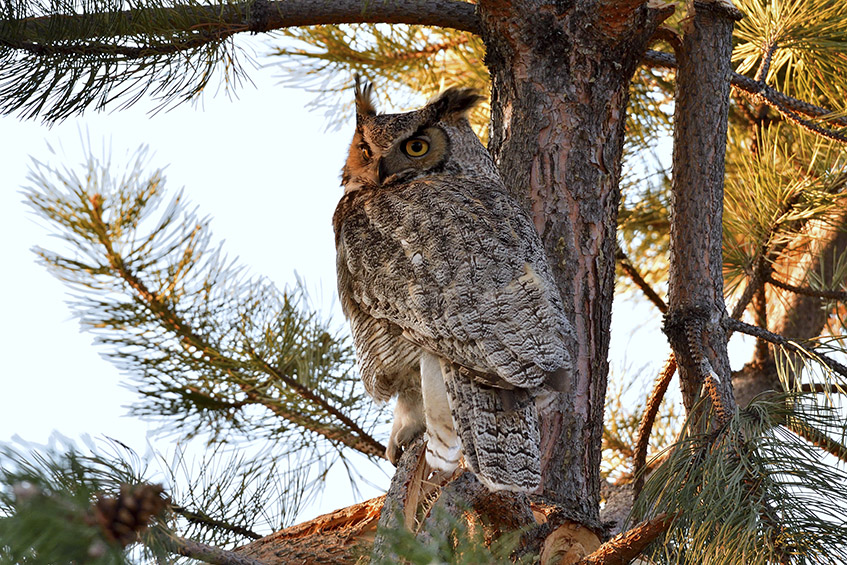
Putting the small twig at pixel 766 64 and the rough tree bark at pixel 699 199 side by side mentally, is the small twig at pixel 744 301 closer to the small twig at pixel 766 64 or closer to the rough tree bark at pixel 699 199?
the rough tree bark at pixel 699 199

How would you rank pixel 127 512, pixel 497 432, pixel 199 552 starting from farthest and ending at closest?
pixel 497 432, pixel 199 552, pixel 127 512

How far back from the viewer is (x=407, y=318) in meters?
1.57

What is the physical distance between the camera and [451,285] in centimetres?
155

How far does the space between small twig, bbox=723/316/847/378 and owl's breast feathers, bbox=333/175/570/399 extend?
419mm

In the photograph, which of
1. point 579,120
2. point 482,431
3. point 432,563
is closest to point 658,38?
point 579,120

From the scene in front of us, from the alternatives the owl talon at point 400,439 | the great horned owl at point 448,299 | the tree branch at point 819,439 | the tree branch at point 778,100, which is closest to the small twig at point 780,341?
the tree branch at point 819,439

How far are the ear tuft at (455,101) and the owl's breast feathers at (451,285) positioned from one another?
0.23 m

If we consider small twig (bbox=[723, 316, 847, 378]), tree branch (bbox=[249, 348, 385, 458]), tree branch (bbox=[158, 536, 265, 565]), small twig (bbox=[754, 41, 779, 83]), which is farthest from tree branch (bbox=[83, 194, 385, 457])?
small twig (bbox=[754, 41, 779, 83])

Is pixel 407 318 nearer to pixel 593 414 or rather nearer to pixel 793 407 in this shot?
pixel 593 414

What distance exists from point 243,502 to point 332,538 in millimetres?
300

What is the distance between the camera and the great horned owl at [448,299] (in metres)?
1.46

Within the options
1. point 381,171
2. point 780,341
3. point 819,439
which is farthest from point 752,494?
point 381,171

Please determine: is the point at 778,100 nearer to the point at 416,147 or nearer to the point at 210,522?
the point at 416,147

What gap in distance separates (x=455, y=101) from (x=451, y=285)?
641 millimetres
